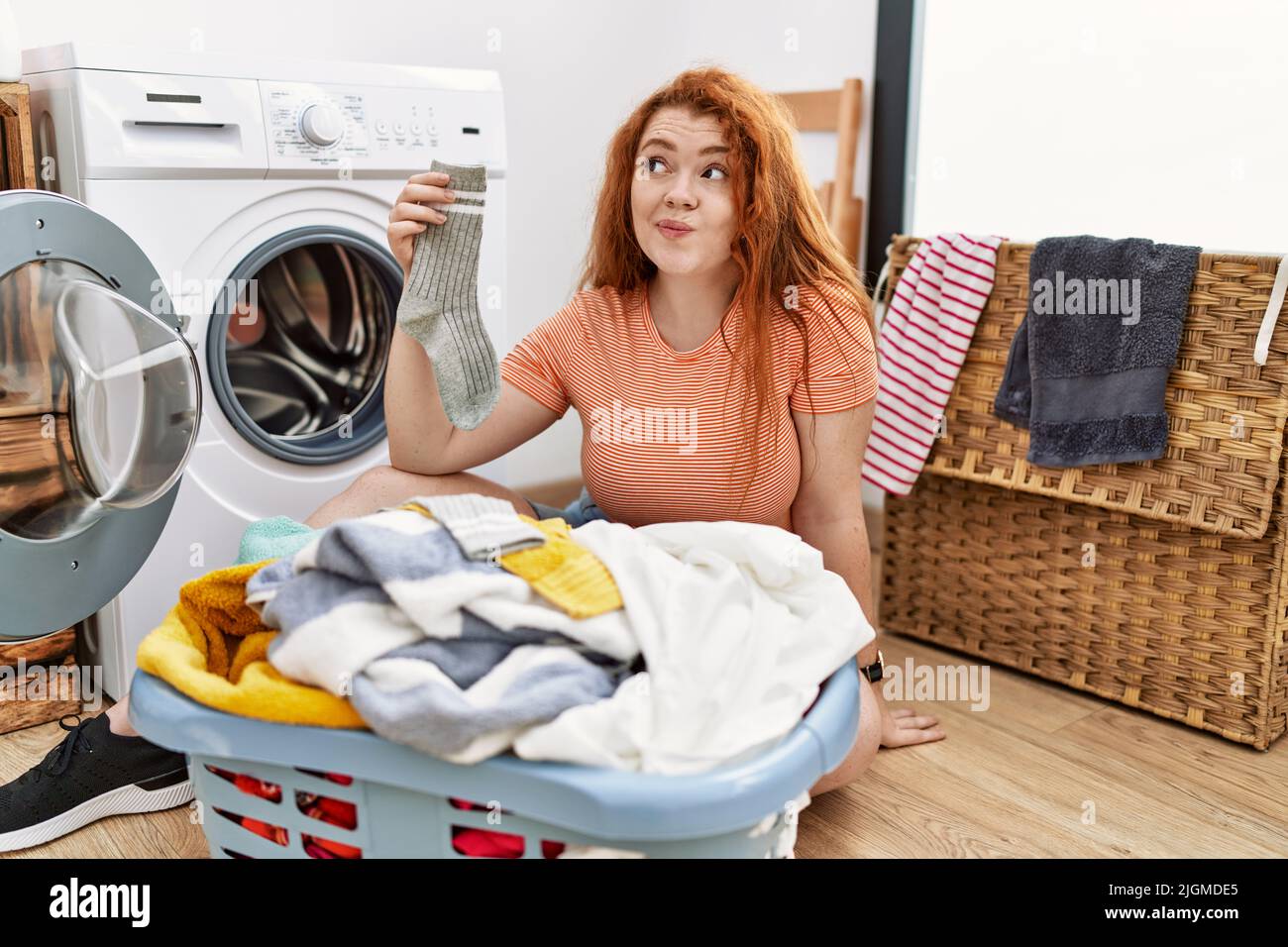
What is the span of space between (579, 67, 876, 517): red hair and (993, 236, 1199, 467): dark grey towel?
351 mm

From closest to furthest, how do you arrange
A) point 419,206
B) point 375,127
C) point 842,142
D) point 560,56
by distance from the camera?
1. point 419,206
2. point 375,127
3. point 842,142
4. point 560,56

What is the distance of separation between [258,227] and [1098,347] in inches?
49.8

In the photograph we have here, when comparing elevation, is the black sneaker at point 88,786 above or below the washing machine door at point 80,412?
below

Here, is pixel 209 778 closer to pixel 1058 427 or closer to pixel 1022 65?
pixel 1058 427

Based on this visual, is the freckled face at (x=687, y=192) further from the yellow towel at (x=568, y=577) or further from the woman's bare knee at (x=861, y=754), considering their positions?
the woman's bare knee at (x=861, y=754)

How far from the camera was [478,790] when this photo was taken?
0.99 meters

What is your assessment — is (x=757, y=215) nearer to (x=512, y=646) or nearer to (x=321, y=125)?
(x=512, y=646)

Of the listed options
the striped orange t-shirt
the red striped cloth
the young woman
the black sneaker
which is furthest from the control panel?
the black sneaker

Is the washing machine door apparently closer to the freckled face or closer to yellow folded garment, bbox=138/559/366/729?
yellow folded garment, bbox=138/559/366/729

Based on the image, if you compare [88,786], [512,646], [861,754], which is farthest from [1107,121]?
[88,786]

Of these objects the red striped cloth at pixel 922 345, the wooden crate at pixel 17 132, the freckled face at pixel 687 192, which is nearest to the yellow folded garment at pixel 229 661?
the freckled face at pixel 687 192

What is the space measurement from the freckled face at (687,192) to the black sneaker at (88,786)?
36.1 inches

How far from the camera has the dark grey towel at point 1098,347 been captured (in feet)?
5.35
